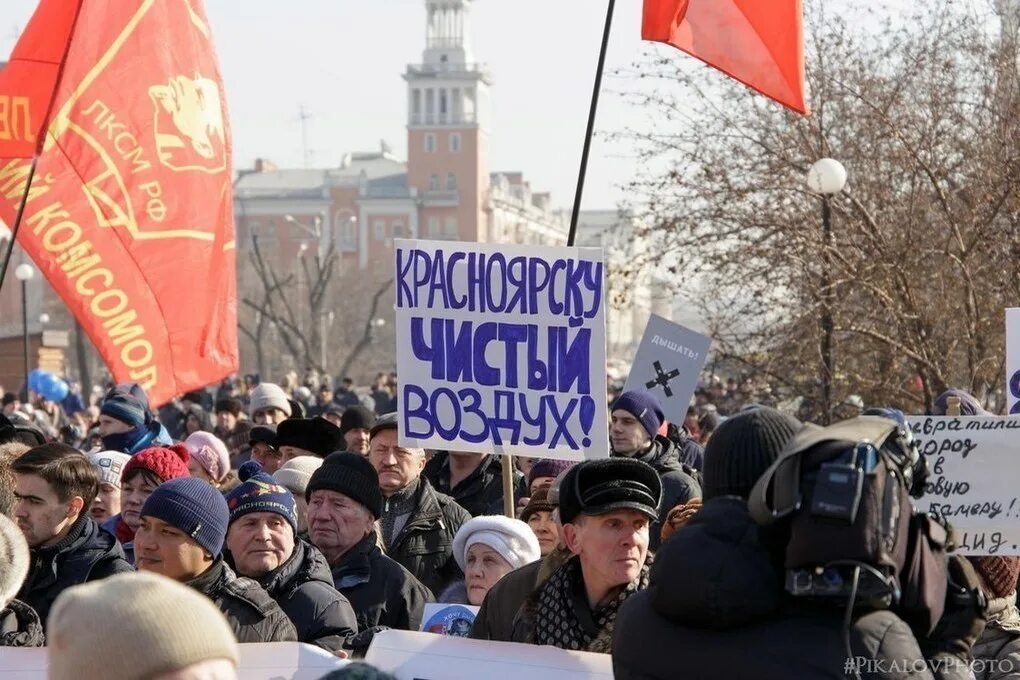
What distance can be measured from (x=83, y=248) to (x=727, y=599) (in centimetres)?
680

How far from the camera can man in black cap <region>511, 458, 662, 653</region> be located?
14.6 ft

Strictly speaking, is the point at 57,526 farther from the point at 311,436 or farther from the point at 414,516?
the point at 311,436

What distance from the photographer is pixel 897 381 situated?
1677cm

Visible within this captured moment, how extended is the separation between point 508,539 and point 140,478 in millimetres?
2110

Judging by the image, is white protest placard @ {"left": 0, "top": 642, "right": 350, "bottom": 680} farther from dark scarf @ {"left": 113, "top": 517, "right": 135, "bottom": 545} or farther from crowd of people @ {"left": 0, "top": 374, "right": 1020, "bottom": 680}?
dark scarf @ {"left": 113, "top": 517, "right": 135, "bottom": 545}

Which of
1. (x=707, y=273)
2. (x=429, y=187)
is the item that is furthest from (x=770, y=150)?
(x=429, y=187)

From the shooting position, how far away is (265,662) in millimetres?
4320

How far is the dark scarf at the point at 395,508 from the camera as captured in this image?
7347 millimetres

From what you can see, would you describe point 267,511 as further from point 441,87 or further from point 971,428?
point 441,87

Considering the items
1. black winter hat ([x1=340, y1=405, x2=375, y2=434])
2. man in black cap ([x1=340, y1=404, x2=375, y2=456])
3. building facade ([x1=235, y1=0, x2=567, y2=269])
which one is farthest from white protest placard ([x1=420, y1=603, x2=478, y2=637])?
building facade ([x1=235, y1=0, x2=567, y2=269])

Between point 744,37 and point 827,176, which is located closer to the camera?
point 744,37

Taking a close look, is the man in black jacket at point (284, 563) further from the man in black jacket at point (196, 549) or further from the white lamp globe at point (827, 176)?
the white lamp globe at point (827, 176)

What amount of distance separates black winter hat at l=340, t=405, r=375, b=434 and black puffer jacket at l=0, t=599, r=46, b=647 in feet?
15.9

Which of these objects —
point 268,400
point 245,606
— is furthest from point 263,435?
point 245,606
